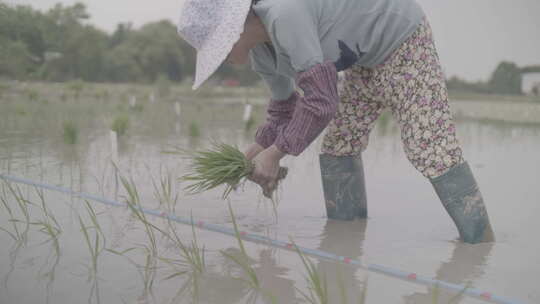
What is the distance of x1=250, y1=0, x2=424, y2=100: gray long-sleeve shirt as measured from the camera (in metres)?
1.92

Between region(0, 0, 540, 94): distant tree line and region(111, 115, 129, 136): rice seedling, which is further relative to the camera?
region(111, 115, 129, 136): rice seedling

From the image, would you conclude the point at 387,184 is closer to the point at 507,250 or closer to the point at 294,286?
the point at 507,250

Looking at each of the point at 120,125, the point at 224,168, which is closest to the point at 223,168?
the point at 224,168

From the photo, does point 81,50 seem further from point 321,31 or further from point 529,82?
point 321,31

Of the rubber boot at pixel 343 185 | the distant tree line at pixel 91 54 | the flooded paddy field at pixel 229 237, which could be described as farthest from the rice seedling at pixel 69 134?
the rubber boot at pixel 343 185

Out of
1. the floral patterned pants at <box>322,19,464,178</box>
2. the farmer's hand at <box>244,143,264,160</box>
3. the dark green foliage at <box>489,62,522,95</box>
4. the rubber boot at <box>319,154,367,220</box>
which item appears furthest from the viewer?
the dark green foliage at <box>489,62,522,95</box>

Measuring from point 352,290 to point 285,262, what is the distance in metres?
0.35

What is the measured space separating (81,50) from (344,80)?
1585cm

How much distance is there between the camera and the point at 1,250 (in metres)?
2.09

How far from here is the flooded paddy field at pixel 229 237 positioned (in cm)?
178

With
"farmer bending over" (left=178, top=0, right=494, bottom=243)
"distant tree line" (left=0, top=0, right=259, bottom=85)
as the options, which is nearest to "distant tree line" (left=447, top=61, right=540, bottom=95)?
"distant tree line" (left=0, top=0, right=259, bottom=85)

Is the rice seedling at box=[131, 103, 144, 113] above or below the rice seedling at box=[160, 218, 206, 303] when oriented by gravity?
above

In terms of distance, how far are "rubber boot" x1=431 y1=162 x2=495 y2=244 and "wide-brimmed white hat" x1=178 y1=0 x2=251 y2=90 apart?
1.07 meters

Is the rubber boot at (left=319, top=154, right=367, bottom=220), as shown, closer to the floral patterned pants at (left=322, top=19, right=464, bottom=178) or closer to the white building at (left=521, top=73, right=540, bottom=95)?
the floral patterned pants at (left=322, top=19, right=464, bottom=178)
